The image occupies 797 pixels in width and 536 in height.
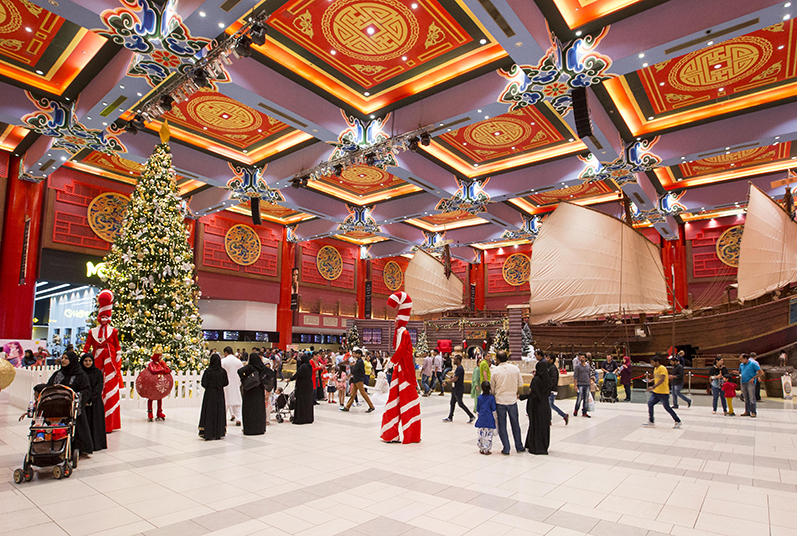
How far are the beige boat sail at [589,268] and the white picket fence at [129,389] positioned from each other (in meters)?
13.6

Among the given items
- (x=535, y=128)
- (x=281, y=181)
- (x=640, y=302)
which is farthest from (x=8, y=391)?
(x=640, y=302)

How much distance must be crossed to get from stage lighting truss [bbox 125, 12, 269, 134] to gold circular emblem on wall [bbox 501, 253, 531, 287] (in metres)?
23.3

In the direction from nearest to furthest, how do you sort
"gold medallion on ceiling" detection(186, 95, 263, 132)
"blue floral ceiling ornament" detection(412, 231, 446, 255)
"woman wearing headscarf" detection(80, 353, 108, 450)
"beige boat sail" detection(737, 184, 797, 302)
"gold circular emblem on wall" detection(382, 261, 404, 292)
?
"woman wearing headscarf" detection(80, 353, 108, 450), "gold medallion on ceiling" detection(186, 95, 263, 132), "beige boat sail" detection(737, 184, 797, 302), "blue floral ceiling ornament" detection(412, 231, 446, 255), "gold circular emblem on wall" detection(382, 261, 404, 292)

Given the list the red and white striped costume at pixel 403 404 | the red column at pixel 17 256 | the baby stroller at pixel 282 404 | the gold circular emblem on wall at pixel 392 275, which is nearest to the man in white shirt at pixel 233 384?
the baby stroller at pixel 282 404

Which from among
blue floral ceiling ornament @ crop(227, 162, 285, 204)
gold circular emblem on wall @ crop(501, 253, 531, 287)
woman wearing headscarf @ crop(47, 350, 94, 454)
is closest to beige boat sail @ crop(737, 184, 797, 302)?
gold circular emblem on wall @ crop(501, 253, 531, 287)

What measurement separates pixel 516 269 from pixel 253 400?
24771 mm

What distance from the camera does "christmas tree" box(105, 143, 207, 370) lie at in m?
10.0

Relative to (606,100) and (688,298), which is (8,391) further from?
(688,298)

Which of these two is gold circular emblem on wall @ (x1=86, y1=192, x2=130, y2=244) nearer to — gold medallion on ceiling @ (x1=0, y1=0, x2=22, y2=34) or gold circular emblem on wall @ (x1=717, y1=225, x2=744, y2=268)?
gold medallion on ceiling @ (x1=0, y1=0, x2=22, y2=34)

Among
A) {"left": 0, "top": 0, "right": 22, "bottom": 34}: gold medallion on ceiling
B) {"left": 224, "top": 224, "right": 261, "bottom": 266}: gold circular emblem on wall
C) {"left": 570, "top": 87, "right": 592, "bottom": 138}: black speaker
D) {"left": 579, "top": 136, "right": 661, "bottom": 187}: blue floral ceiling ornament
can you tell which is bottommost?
{"left": 224, "top": 224, "right": 261, "bottom": 266}: gold circular emblem on wall

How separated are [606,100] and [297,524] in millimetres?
12343

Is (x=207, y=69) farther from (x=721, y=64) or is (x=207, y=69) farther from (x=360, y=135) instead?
(x=721, y=64)

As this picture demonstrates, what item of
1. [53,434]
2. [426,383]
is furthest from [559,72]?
[53,434]

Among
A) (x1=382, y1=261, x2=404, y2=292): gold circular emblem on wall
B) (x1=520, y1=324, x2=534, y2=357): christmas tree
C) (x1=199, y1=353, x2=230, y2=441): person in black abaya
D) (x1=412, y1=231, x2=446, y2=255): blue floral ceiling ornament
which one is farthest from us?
(x1=382, y1=261, x2=404, y2=292): gold circular emblem on wall
